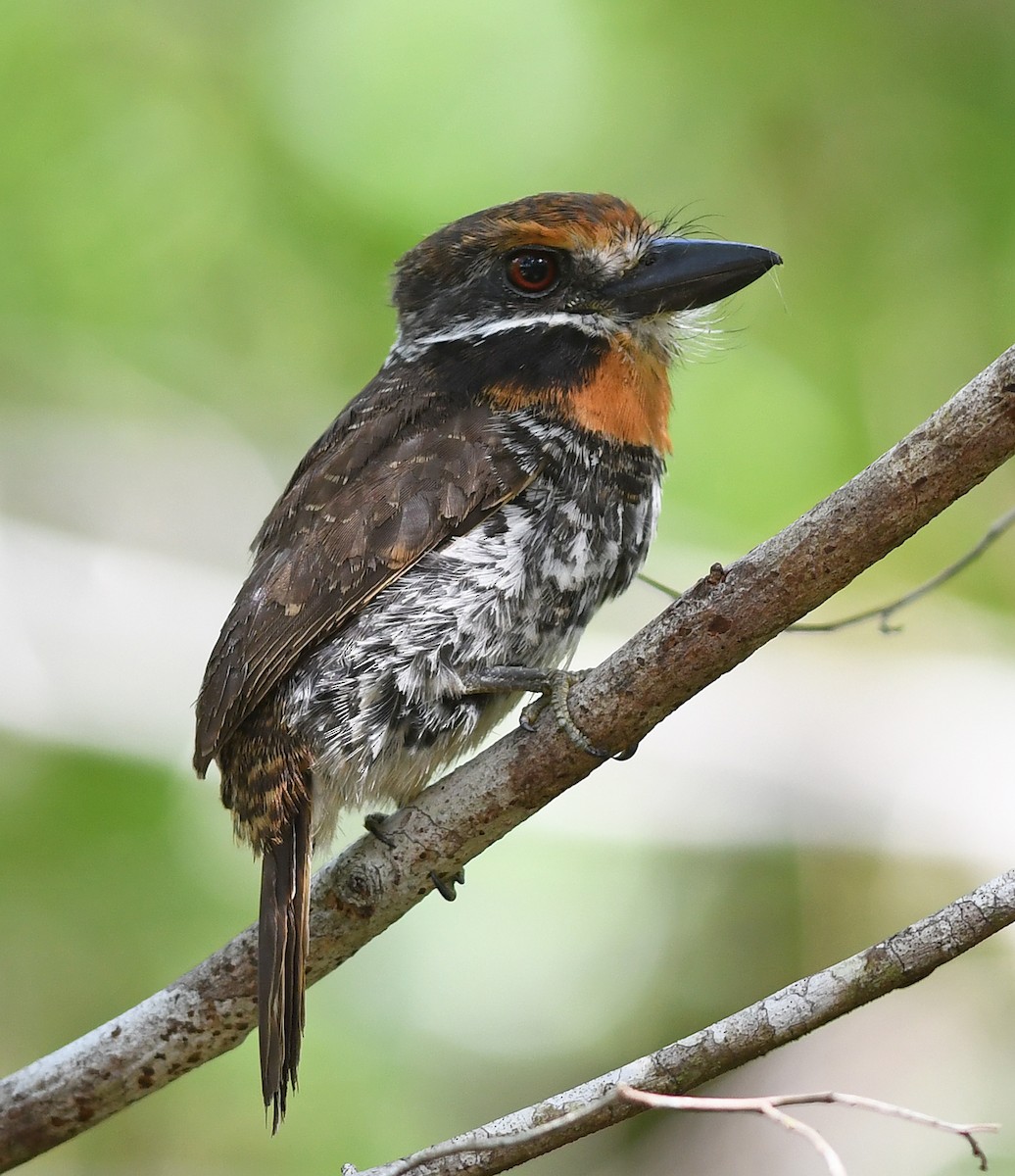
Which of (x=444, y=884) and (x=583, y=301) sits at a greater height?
(x=583, y=301)

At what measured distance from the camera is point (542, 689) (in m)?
2.48

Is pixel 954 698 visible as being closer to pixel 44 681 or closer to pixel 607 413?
pixel 607 413

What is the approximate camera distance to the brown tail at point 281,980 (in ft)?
8.06

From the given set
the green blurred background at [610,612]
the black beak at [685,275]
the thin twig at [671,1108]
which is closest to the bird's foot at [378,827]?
the thin twig at [671,1108]

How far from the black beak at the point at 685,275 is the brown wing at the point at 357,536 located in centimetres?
38

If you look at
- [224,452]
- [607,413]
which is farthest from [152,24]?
[607,413]

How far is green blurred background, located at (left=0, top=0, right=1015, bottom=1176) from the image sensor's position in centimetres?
448

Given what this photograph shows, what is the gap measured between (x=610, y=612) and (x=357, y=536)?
2673mm

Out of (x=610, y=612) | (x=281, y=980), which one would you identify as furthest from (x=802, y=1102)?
(x=610, y=612)

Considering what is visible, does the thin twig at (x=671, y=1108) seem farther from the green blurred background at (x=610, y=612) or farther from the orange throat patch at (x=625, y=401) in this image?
the green blurred background at (x=610, y=612)

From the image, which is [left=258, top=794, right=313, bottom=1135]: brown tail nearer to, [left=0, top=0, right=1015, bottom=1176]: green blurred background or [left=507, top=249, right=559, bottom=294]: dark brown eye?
[left=507, top=249, right=559, bottom=294]: dark brown eye

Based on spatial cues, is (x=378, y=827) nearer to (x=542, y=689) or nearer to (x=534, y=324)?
(x=542, y=689)

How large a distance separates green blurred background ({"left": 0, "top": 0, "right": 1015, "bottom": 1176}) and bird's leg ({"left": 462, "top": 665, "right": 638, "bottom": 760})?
63.4 inches

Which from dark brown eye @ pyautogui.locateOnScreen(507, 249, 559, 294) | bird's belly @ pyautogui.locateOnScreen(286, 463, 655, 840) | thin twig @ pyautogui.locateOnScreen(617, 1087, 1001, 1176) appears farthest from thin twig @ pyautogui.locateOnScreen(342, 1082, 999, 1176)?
dark brown eye @ pyautogui.locateOnScreen(507, 249, 559, 294)
